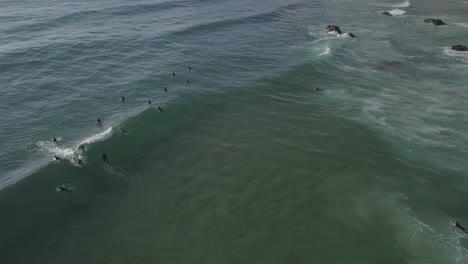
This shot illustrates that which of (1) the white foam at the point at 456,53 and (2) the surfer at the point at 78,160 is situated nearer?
(2) the surfer at the point at 78,160

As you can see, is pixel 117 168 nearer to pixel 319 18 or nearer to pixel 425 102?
pixel 425 102

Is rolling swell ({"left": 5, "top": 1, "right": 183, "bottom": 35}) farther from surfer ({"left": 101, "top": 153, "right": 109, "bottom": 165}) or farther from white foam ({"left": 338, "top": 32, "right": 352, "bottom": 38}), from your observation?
surfer ({"left": 101, "top": 153, "right": 109, "bottom": 165})

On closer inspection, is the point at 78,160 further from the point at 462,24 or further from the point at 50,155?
the point at 462,24

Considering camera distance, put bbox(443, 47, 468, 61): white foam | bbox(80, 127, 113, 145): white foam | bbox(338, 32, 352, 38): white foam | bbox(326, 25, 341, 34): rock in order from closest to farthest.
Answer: bbox(80, 127, 113, 145): white foam → bbox(443, 47, 468, 61): white foam → bbox(338, 32, 352, 38): white foam → bbox(326, 25, 341, 34): rock

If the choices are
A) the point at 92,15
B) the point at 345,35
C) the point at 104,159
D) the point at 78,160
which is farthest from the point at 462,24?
the point at 78,160

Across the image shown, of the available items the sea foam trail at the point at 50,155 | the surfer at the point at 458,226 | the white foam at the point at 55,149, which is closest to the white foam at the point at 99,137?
the sea foam trail at the point at 50,155

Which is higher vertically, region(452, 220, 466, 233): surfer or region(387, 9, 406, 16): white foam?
region(387, 9, 406, 16): white foam

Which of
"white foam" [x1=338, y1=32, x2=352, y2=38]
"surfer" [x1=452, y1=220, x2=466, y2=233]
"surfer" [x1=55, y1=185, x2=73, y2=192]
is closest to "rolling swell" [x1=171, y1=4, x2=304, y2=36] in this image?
"white foam" [x1=338, y1=32, x2=352, y2=38]

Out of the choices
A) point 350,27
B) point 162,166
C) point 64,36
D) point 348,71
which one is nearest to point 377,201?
point 162,166

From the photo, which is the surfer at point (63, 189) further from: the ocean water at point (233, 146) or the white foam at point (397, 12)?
the white foam at point (397, 12)
